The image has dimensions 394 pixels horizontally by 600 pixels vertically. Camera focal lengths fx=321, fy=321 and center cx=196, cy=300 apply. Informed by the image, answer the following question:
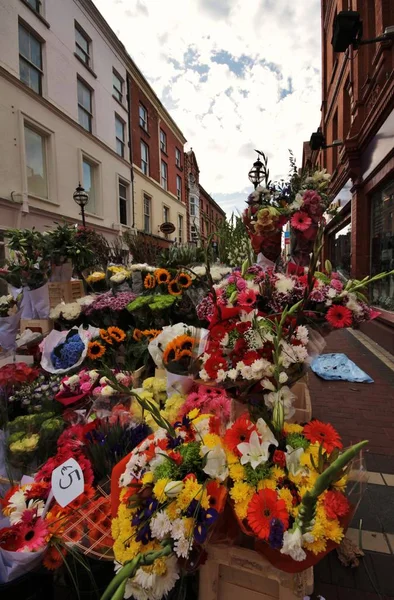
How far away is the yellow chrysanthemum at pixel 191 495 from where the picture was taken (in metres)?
1.05

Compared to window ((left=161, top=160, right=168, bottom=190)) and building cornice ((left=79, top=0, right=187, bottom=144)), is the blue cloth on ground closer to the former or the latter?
building cornice ((left=79, top=0, right=187, bottom=144))

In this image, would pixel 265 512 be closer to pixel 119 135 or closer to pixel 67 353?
pixel 67 353

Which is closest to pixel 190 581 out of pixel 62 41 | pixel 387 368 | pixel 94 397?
pixel 94 397

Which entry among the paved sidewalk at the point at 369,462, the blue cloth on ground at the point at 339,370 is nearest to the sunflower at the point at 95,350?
the paved sidewalk at the point at 369,462

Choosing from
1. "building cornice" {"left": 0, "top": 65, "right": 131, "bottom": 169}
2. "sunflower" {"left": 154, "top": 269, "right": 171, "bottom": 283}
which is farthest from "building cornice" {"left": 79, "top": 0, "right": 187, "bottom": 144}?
"sunflower" {"left": 154, "top": 269, "right": 171, "bottom": 283}

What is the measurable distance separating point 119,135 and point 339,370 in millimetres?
16441

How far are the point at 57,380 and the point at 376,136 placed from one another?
7.47m

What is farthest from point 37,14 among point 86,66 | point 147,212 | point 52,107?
point 147,212

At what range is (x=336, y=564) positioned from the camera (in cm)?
183

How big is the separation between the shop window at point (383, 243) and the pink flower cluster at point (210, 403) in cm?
574

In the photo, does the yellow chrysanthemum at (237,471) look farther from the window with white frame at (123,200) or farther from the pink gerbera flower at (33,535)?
the window with white frame at (123,200)

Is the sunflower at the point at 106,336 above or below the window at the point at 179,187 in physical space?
below

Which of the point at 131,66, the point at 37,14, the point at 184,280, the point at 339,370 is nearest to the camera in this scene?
the point at 184,280

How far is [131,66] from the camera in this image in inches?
685
